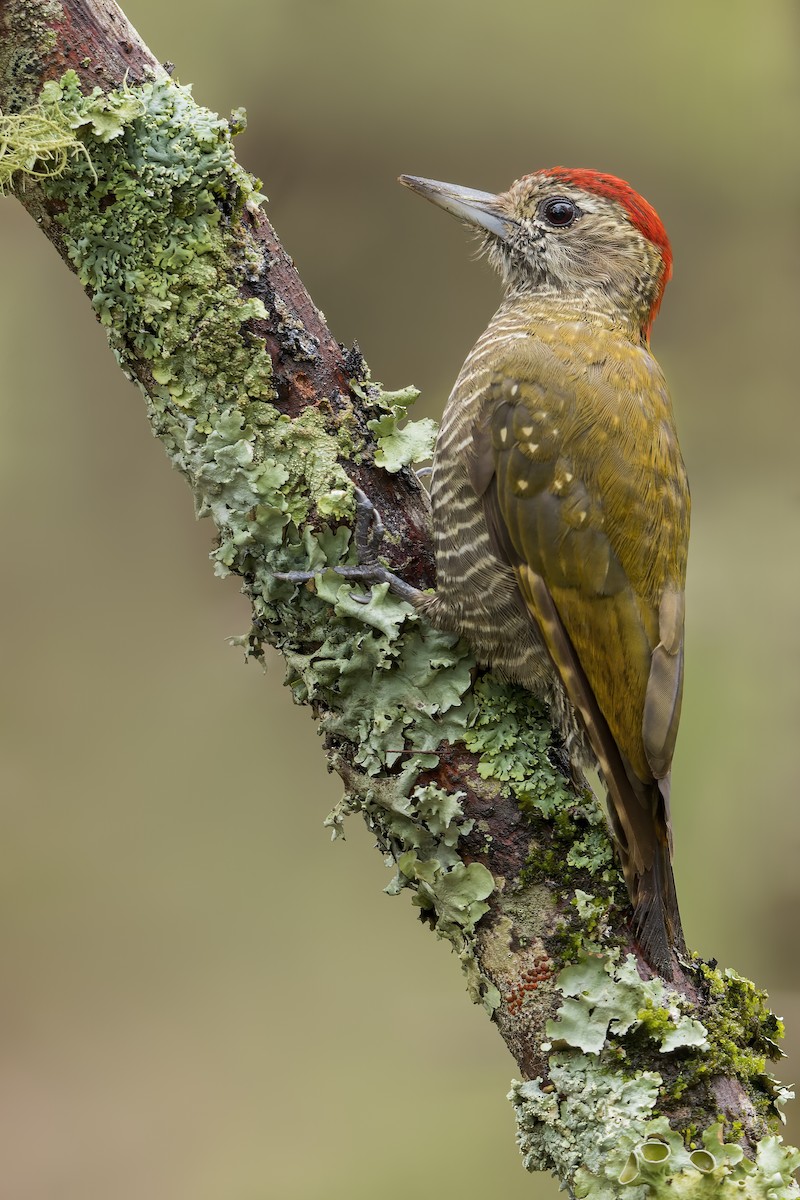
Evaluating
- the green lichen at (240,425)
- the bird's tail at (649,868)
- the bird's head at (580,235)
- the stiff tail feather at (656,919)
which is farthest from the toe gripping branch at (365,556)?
the bird's head at (580,235)

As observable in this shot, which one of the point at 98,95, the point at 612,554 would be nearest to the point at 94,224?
the point at 98,95

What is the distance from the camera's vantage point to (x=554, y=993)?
1.49m

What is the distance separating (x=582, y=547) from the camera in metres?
1.76

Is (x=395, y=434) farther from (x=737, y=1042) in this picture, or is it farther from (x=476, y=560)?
(x=737, y=1042)

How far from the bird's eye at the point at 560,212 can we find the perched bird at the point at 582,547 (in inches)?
7.8

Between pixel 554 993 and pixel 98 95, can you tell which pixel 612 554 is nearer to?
pixel 554 993

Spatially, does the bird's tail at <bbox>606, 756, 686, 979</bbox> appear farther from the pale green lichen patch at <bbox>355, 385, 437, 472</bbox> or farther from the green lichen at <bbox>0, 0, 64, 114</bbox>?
the green lichen at <bbox>0, 0, 64, 114</bbox>

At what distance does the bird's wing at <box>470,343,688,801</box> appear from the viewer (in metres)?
1.72

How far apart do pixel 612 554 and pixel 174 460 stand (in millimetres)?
638

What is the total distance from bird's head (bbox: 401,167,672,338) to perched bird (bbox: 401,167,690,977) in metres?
0.11

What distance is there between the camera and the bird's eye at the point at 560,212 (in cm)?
210

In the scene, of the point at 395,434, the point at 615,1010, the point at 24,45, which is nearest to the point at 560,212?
the point at 395,434

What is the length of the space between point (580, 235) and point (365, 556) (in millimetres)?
785

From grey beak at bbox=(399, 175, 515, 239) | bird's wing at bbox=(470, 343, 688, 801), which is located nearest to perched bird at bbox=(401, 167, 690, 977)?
bird's wing at bbox=(470, 343, 688, 801)
